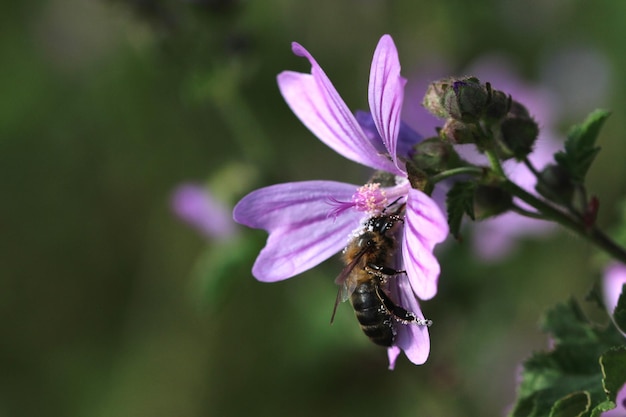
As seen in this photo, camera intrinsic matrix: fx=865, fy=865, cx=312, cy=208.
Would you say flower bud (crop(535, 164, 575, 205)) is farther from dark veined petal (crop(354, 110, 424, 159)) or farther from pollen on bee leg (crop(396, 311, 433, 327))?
pollen on bee leg (crop(396, 311, 433, 327))

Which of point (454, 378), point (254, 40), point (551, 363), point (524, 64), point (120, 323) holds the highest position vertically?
A: point (524, 64)

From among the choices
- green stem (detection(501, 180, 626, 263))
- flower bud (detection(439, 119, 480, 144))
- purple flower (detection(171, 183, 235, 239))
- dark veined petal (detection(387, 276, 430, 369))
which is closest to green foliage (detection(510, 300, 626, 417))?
green stem (detection(501, 180, 626, 263))

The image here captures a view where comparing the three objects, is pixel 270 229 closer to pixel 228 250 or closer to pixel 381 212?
pixel 381 212

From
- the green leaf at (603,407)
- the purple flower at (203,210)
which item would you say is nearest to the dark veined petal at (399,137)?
the green leaf at (603,407)

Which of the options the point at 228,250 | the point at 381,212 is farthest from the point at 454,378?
the point at 381,212

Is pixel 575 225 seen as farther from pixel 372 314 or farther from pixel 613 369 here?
pixel 372 314

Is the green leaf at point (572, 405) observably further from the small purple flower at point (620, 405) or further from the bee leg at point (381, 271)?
the bee leg at point (381, 271)

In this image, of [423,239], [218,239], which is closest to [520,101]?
[218,239]
